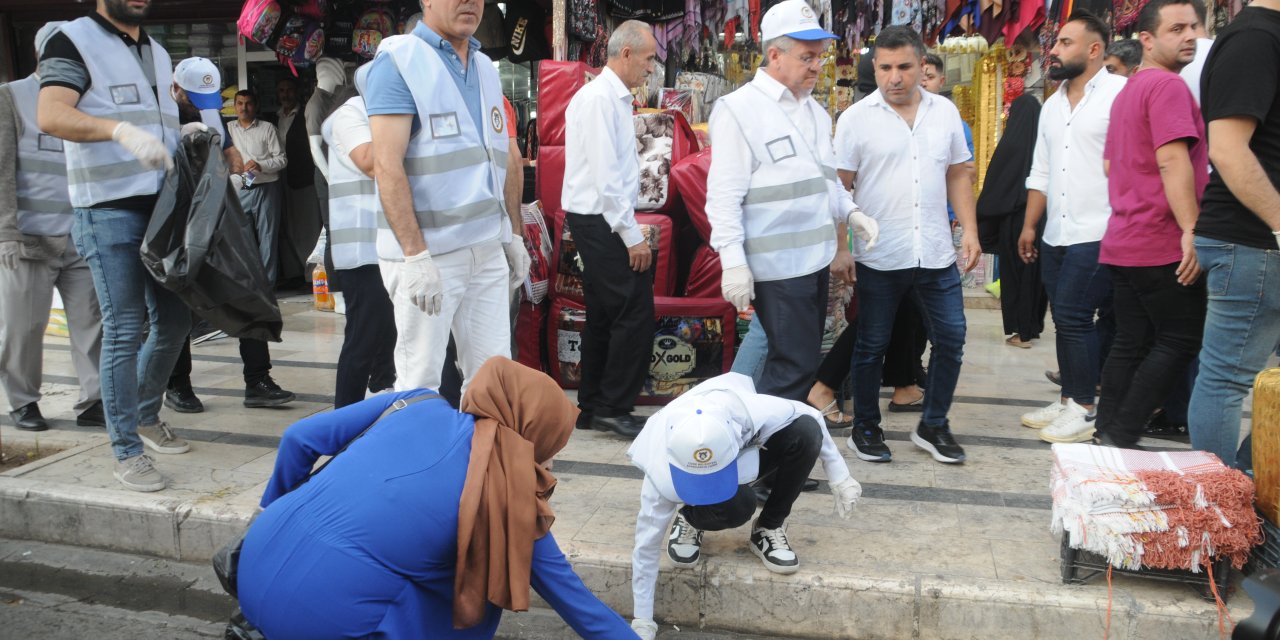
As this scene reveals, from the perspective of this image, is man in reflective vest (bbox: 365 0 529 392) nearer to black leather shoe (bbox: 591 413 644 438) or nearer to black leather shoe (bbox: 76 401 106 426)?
black leather shoe (bbox: 591 413 644 438)

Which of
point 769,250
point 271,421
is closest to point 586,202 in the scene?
point 769,250

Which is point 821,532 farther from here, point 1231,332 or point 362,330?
point 362,330

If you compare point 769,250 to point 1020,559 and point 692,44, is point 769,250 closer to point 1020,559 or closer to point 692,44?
point 1020,559

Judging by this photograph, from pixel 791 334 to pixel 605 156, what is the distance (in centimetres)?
130

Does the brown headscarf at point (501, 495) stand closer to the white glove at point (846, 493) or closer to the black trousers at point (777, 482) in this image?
the black trousers at point (777, 482)

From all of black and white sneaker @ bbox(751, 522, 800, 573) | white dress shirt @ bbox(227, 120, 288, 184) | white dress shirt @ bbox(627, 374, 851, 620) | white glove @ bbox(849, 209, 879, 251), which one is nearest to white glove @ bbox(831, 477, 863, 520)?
white dress shirt @ bbox(627, 374, 851, 620)

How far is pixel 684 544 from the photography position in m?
3.15

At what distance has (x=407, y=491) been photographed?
213 centimetres

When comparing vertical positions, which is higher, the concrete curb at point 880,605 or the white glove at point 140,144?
the white glove at point 140,144

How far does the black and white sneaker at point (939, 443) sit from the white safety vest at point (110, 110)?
3.32 meters

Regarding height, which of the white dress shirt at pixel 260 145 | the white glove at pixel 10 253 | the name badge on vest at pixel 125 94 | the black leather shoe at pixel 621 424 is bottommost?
the black leather shoe at pixel 621 424

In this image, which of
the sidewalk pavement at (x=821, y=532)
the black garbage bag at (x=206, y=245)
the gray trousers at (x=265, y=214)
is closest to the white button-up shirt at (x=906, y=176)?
the sidewalk pavement at (x=821, y=532)

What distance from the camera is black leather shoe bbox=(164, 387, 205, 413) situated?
16.6 feet

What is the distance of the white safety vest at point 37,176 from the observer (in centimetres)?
468
